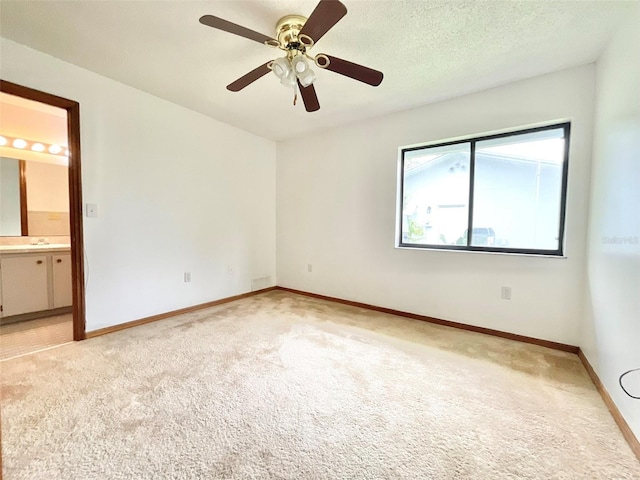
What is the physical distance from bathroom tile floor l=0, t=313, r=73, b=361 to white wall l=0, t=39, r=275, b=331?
370 millimetres

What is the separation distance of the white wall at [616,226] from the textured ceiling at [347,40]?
12.8 inches

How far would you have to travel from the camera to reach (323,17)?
1415mm

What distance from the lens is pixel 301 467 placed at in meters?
1.22

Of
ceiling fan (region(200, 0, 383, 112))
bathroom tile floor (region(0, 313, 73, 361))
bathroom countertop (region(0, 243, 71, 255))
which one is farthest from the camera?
bathroom countertop (region(0, 243, 71, 255))

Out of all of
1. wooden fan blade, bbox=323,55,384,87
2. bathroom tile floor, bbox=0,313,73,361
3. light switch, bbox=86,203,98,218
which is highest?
wooden fan blade, bbox=323,55,384,87

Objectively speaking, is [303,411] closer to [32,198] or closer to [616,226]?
[616,226]

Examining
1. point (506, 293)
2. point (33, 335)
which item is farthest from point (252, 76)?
point (33, 335)

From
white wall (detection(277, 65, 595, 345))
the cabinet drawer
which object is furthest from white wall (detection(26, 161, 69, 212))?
white wall (detection(277, 65, 595, 345))

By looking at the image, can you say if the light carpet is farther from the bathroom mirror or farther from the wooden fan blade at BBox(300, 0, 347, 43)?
the wooden fan blade at BBox(300, 0, 347, 43)

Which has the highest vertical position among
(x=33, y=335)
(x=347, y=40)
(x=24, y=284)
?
(x=347, y=40)

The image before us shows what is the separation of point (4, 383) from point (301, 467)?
209 cm

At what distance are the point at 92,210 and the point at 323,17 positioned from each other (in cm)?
259

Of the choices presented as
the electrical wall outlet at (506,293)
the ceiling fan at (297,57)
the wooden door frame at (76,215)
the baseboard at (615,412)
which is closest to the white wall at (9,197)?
the wooden door frame at (76,215)

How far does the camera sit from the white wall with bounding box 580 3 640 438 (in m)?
1.48
